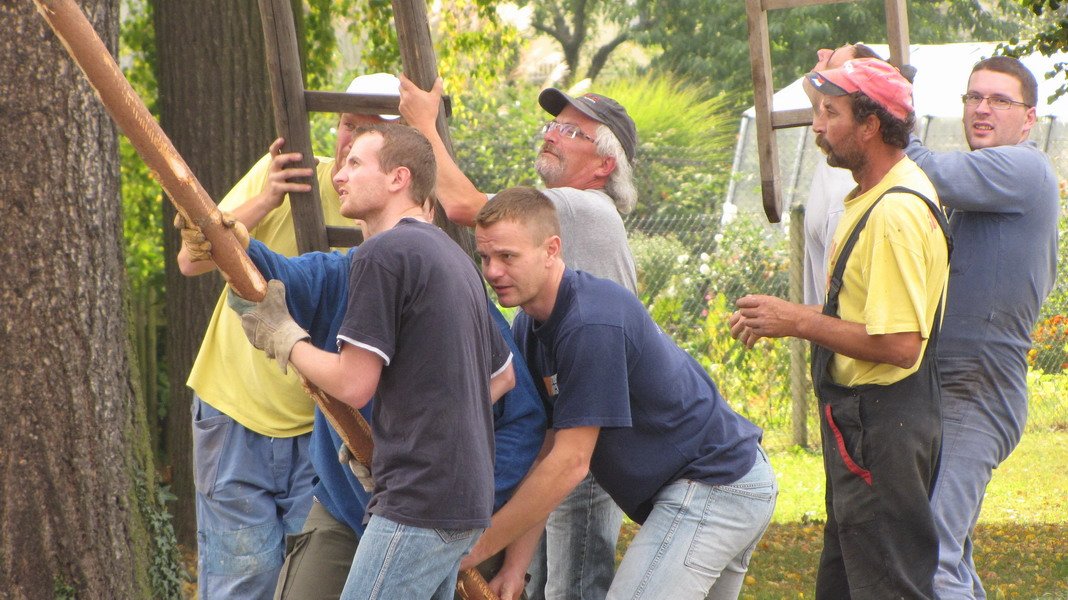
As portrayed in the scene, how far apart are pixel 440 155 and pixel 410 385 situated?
1027mm

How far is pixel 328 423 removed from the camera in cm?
298

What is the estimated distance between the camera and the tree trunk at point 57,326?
3951 mm

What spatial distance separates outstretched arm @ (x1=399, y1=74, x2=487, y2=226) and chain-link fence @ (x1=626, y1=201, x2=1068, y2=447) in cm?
547

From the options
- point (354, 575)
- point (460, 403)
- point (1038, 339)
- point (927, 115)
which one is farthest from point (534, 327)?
point (927, 115)

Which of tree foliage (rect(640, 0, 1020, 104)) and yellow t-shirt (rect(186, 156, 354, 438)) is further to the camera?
tree foliage (rect(640, 0, 1020, 104))

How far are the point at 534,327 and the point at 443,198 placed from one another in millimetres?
586

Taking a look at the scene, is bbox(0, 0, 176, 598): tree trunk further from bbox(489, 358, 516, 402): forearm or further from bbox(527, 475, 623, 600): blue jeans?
bbox(489, 358, 516, 402): forearm

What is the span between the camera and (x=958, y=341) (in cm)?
349

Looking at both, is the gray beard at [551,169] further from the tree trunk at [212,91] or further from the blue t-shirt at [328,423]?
the tree trunk at [212,91]

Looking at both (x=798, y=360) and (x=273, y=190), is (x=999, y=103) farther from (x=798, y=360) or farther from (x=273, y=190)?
(x=798, y=360)

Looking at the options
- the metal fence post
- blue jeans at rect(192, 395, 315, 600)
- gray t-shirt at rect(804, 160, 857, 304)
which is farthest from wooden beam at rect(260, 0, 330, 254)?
the metal fence post

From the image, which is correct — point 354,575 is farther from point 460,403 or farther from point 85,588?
point 85,588

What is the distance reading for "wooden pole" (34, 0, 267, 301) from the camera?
82.7 inches

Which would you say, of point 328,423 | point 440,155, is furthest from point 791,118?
point 328,423
